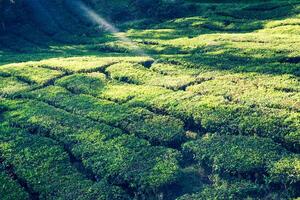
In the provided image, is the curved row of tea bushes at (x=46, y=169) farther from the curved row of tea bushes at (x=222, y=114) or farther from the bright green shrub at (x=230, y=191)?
the curved row of tea bushes at (x=222, y=114)

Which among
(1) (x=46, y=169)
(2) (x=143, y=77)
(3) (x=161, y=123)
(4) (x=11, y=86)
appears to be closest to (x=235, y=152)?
(3) (x=161, y=123)

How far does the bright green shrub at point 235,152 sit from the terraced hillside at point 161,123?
0.04 metres

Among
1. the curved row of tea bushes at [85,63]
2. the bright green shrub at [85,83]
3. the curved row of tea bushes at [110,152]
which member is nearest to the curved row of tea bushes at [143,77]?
the curved row of tea bushes at [85,63]

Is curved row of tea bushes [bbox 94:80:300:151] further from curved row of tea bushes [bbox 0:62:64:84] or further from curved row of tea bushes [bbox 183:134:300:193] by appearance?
curved row of tea bushes [bbox 0:62:64:84]

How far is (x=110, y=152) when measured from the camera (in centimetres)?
1725

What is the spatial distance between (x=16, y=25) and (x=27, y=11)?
3182 mm

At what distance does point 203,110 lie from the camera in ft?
63.0

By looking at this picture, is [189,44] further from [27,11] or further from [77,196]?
[27,11]

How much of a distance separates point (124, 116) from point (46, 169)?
4.83 metres

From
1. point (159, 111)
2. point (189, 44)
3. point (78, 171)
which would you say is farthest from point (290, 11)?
point (78, 171)

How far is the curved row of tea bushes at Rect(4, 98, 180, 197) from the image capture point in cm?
1530

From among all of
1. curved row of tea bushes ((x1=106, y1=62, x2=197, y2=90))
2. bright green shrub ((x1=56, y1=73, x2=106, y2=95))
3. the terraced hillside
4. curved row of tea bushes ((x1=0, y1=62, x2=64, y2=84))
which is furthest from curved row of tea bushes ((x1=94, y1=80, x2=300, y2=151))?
curved row of tea bushes ((x1=0, y1=62, x2=64, y2=84))

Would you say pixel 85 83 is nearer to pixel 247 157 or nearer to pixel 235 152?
pixel 235 152

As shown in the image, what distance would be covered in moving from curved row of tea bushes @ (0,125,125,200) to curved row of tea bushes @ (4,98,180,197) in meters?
0.53
